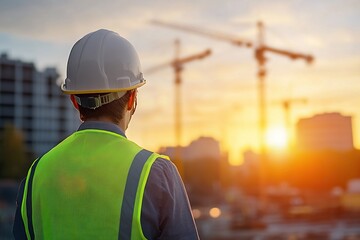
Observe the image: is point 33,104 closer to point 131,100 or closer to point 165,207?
point 131,100

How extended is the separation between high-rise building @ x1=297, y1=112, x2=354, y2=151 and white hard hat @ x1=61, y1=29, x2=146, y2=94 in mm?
84015

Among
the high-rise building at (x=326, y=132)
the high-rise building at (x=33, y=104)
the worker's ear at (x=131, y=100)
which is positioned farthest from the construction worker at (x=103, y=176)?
the high-rise building at (x=326, y=132)

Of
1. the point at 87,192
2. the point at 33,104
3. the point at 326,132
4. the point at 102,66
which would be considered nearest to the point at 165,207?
the point at 87,192

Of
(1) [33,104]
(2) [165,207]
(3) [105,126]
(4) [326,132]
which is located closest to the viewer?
(2) [165,207]

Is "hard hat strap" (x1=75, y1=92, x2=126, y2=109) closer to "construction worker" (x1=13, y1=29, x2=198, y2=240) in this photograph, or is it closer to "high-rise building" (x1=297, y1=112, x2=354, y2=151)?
"construction worker" (x1=13, y1=29, x2=198, y2=240)

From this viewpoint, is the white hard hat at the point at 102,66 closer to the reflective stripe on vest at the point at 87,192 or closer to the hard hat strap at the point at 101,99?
the hard hat strap at the point at 101,99

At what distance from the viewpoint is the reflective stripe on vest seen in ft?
4.72

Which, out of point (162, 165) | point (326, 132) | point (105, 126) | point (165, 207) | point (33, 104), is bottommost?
point (165, 207)

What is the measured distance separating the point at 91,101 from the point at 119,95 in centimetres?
9

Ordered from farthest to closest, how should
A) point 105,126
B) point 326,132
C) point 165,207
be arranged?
point 326,132 → point 105,126 → point 165,207

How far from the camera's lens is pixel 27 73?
3182 inches

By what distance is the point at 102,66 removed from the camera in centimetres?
164

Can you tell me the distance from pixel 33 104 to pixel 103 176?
83380 mm

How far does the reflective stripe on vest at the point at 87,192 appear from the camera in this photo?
144 centimetres
